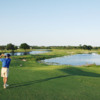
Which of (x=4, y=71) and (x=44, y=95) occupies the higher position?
(x=4, y=71)

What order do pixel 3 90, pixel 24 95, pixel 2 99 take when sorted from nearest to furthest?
1. pixel 2 99
2. pixel 24 95
3. pixel 3 90

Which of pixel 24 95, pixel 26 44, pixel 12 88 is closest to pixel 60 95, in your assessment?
pixel 24 95

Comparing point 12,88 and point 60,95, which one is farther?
point 12,88

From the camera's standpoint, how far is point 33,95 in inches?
399

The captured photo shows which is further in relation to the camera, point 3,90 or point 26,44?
point 26,44

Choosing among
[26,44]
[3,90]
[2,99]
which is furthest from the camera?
[26,44]

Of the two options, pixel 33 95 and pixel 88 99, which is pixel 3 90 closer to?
pixel 33 95

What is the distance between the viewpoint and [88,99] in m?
10.1

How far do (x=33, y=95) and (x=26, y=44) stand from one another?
143849 millimetres

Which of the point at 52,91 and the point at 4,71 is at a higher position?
the point at 4,71

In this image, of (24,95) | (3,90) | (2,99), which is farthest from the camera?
(3,90)

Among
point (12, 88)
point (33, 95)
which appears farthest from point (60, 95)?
point (12, 88)

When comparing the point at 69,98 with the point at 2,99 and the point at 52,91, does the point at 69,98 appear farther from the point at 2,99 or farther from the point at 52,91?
the point at 2,99

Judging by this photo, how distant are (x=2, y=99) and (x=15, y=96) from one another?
0.90 meters
